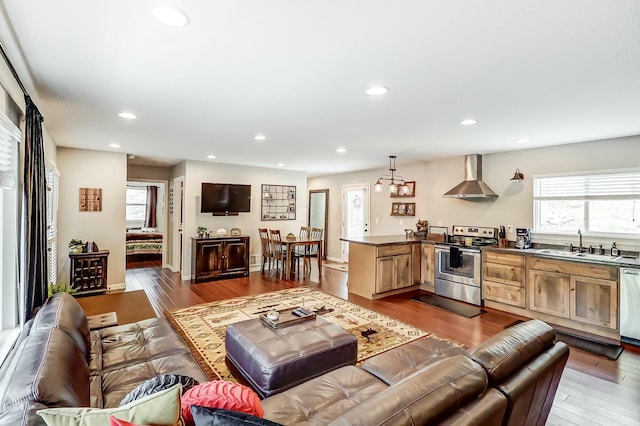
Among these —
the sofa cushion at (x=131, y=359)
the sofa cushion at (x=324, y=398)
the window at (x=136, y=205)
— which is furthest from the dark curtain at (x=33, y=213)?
the window at (x=136, y=205)

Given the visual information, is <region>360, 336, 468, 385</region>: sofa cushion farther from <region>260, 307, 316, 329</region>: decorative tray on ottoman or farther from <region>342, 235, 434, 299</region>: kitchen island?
<region>342, 235, 434, 299</region>: kitchen island

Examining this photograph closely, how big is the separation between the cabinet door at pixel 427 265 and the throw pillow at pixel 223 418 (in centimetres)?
503

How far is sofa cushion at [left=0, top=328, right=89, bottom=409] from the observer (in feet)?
3.86

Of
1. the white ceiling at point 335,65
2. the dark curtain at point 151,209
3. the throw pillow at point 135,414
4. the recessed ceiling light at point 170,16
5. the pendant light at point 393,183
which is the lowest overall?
the throw pillow at point 135,414

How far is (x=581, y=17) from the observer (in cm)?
158

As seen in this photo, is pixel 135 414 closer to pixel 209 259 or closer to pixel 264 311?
pixel 264 311

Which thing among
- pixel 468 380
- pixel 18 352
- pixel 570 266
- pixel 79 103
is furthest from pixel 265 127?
pixel 570 266

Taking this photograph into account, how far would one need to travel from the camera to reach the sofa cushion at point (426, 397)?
41.8 inches

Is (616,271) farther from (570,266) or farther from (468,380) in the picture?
(468,380)

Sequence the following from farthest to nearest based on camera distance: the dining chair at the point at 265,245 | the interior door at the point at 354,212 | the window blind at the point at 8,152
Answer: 1. the interior door at the point at 354,212
2. the dining chair at the point at 265,245
3. the window blind at the point at 8,152

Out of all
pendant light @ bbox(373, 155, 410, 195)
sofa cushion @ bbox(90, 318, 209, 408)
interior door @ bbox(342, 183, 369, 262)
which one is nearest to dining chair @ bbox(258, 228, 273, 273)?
interior door @ bbox(342, 183, 369, 262)

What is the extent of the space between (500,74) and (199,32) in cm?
202

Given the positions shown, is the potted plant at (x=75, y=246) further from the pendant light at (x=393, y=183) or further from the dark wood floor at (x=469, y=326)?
the pendant light at (x=393, y=183)

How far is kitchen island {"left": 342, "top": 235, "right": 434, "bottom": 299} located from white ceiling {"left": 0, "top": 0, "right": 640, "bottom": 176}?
6.74 feet
